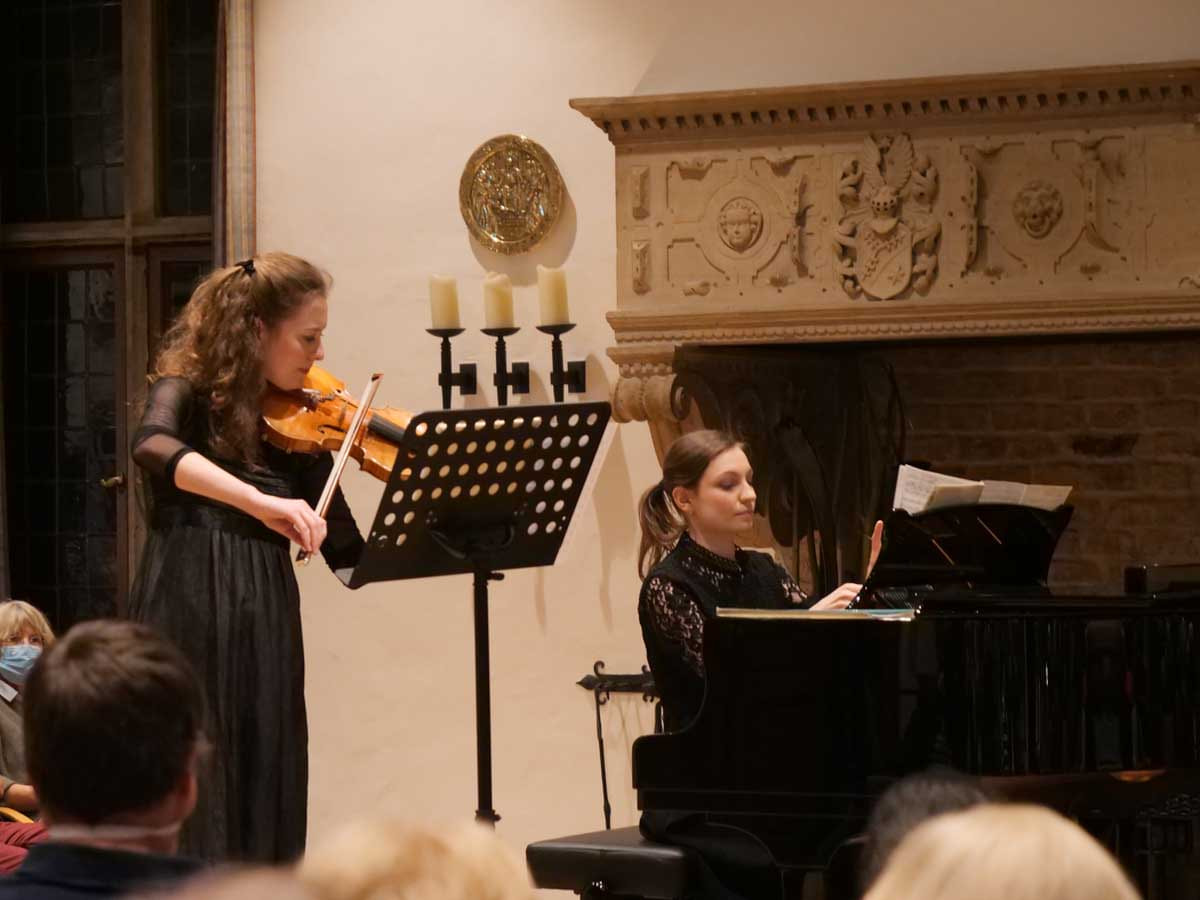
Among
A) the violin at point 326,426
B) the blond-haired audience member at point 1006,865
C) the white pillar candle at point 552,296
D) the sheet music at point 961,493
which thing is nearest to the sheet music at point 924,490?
the sheet music at point 961,493

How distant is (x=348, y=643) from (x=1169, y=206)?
111 inches

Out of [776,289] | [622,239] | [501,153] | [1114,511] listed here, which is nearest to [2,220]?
[501,153]

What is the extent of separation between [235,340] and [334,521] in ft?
1.37

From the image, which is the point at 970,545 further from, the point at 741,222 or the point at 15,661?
the point at 15,661

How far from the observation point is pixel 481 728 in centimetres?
365

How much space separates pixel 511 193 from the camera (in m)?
5.55

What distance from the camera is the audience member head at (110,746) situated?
62.4 inches

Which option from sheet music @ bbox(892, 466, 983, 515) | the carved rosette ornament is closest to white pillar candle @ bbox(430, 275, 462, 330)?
the carved rosette ornament

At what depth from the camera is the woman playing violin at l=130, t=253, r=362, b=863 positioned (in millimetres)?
3359

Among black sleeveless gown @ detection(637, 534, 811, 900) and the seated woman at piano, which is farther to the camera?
the seated woman at piano

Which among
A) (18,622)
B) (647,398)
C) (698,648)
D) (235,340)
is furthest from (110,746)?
(647,398)

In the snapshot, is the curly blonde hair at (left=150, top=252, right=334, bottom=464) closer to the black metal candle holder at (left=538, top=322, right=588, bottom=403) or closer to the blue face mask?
the blue face mask

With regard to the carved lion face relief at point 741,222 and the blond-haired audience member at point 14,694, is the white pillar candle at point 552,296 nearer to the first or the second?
the carved lion face relief at point 741,222

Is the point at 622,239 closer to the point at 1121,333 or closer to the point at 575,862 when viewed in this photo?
the point at 1121,333
